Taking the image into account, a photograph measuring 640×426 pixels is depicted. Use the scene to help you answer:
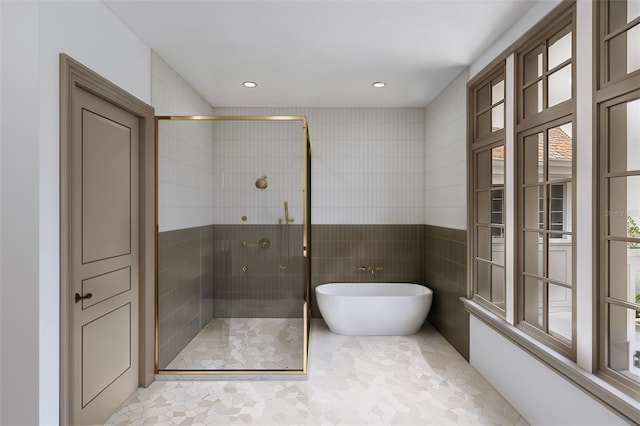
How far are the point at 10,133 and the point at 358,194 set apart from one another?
11.7 feet

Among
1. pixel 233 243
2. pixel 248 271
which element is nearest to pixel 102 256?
pixel 233 243

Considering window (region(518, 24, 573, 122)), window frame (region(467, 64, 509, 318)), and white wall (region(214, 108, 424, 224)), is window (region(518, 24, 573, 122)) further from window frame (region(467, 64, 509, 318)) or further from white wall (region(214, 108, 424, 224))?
white wall (region(214, 108, 424, 224))

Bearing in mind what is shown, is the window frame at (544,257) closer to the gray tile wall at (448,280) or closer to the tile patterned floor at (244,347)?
the gray tile wall at (448,280)

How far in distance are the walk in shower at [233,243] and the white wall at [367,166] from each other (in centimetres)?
169

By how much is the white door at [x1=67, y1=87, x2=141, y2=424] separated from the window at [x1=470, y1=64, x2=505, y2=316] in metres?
2.71

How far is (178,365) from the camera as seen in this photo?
3111 mm

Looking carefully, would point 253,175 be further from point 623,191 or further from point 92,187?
point 623,191

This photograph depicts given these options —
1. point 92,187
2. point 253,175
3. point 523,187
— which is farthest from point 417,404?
point 92,187

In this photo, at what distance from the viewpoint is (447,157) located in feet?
12.9

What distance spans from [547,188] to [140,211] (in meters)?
2.80

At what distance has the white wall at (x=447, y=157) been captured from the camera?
3512 mm

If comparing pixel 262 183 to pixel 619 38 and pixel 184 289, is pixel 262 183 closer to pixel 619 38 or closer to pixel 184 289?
pixel 184 289

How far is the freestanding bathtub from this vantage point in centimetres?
397

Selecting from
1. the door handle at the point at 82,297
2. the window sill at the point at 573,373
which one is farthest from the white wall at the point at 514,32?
the door handle at the point at 82,297
